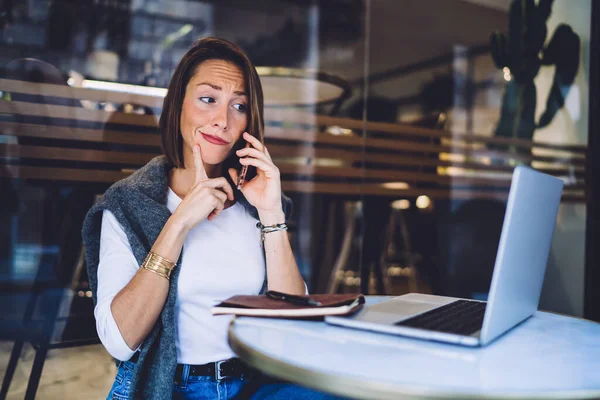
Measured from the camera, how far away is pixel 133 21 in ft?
13.4

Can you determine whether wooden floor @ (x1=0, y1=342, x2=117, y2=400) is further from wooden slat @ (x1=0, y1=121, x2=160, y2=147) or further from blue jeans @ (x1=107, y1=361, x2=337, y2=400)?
blue jeans @ (x1=107, y1=361, x2=337, y2=400)

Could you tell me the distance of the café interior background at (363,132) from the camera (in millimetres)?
2158

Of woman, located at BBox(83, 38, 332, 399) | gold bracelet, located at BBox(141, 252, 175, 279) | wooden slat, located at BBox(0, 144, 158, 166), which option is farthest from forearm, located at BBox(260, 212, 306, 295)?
wooden slat, located at BBox(0, 144, 158, 166)

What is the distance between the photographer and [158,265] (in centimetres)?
111

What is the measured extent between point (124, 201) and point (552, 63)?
101 inches

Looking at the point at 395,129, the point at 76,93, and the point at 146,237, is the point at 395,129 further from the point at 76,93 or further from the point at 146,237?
the point at 146,237

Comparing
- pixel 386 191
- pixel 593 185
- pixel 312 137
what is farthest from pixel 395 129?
pixel 593 185

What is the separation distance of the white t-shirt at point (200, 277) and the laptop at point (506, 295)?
1.21ft

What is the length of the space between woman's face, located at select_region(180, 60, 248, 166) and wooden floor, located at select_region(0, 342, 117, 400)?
1.09 metres

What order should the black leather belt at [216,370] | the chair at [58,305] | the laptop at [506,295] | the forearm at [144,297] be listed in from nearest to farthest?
the laptop at [506,295]
the forearm at [144,297]
the black leather belt at [216,370]
the chair at [58,305]

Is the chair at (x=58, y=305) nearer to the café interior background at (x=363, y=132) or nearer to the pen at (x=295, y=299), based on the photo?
the café interior background at (x=363, y=132)

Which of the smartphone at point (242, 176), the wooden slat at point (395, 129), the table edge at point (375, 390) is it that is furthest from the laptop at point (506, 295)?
the wooden slat at point (395, 129)

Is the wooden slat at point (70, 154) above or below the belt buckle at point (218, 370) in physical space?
above

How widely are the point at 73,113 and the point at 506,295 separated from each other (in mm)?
1890
